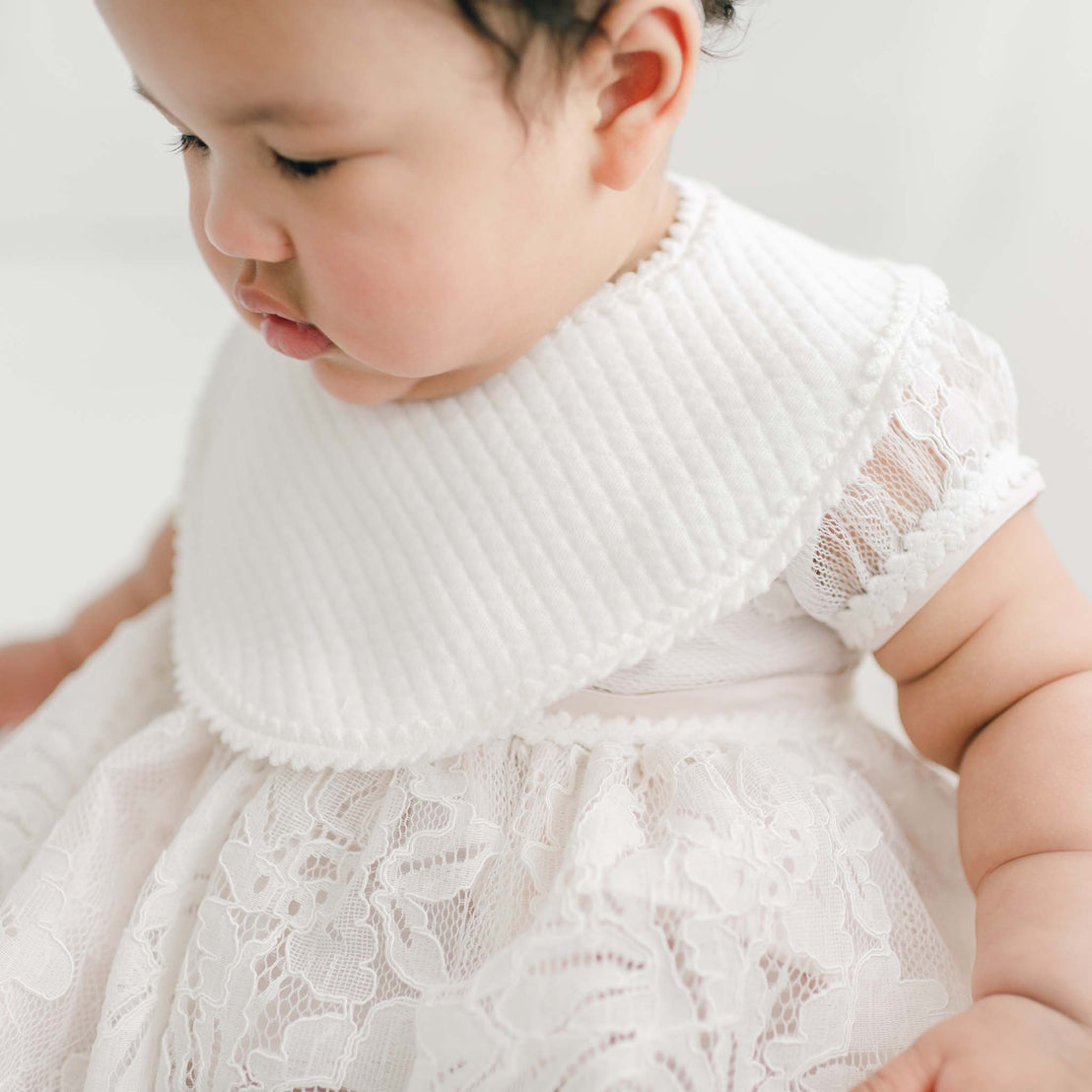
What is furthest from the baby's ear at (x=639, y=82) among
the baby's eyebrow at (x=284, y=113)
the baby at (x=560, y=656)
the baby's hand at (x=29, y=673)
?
the baby's hand at (x=29, y=673)

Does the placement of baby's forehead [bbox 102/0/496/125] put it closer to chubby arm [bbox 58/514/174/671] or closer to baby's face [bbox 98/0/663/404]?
baby's face [bbox 98/0/663/404]

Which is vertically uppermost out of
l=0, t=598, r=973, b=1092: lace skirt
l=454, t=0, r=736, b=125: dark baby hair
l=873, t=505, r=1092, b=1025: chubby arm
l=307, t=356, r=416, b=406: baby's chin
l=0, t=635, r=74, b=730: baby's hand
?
l=454, t=0, r=736, b=125: dark baby hair

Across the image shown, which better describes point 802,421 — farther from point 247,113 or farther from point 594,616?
point 247,113

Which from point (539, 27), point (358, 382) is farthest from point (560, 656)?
point (539, 27)

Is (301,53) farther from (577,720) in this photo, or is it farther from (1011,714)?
(1011,714)

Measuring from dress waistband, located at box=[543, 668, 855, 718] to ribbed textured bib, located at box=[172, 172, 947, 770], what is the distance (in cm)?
4

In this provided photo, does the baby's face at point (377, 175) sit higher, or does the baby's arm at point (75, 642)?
the baby's face at point (377, 175)

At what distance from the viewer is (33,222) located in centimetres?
129

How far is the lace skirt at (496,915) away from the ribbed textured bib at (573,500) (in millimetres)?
43

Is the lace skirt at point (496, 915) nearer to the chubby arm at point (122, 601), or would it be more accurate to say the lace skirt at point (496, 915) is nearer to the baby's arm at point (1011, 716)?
the baby's arm at point (1011, 716)

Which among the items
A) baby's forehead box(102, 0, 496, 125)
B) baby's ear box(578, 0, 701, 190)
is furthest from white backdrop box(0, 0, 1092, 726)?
baby's forehead box(102, 0, 496, 125)

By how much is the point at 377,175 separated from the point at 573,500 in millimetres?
187

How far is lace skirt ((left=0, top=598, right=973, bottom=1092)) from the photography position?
48cm

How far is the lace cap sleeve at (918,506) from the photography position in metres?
0.58
